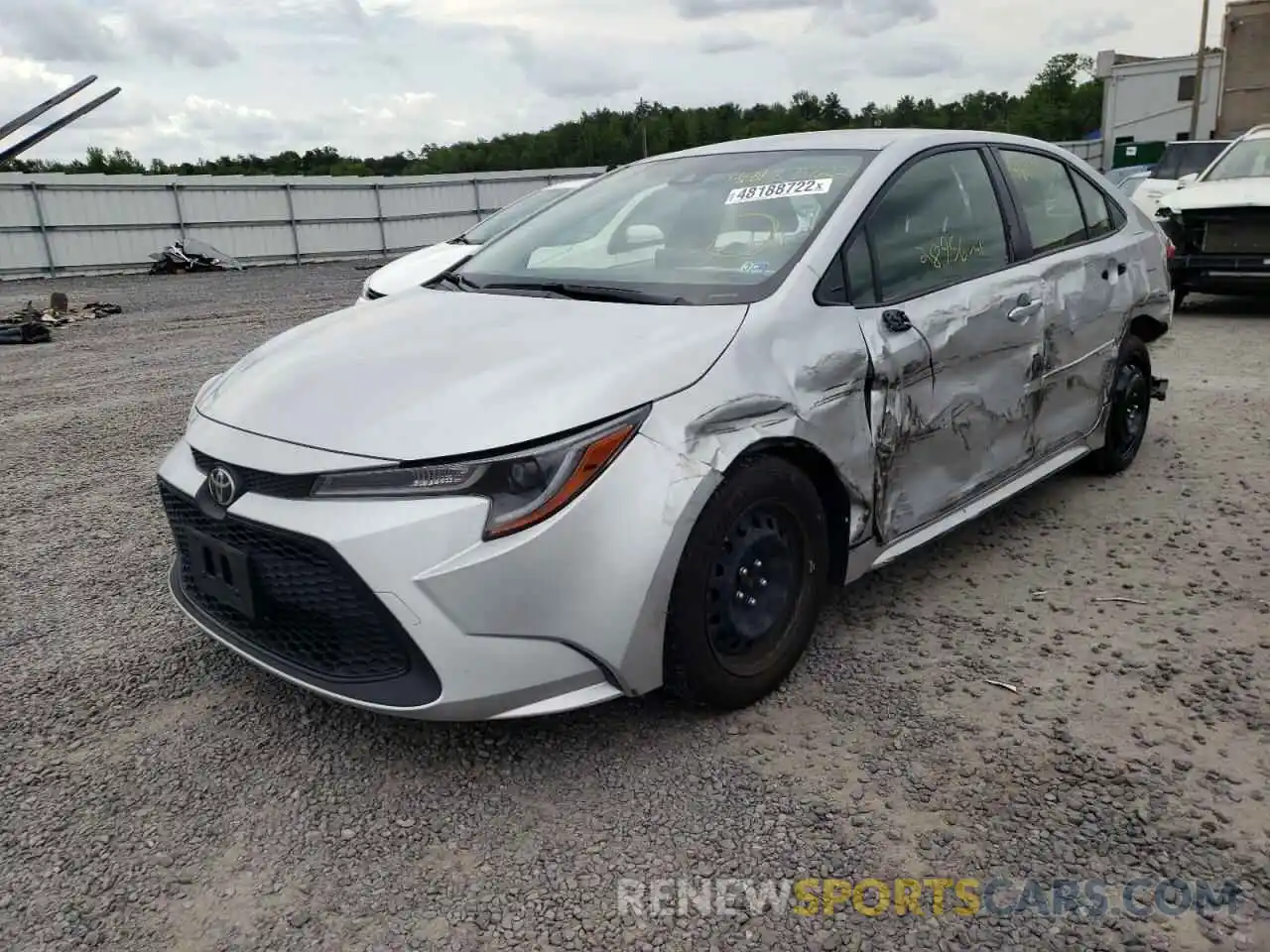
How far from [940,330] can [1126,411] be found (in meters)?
1.90

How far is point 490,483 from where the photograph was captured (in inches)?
89.3

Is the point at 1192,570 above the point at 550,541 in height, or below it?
below

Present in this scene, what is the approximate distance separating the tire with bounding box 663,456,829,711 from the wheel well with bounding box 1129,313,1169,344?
98.7 inches

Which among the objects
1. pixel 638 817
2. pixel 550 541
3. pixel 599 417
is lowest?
pixel 638 817

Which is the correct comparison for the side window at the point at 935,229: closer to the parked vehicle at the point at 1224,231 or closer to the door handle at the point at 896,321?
the door handle at the point at 896,321

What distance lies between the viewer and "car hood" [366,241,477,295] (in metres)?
6.86

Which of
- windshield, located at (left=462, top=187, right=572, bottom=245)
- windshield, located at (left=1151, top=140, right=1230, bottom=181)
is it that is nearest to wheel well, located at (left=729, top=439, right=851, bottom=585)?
windshield, located at (left=462, top=187, right=572, bottom=245)

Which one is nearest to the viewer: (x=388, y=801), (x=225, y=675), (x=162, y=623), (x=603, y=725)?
(x=388, y=801)

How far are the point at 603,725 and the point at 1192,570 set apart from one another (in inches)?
93.5

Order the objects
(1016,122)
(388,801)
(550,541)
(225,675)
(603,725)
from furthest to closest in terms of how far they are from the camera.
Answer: (1016,122) < (225,675) < (603,725) < (388,801) < (550,541)

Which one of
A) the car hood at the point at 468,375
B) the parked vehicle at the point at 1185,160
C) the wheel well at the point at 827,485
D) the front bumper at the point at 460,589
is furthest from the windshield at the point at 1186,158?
the front bumper at the point at 460,589

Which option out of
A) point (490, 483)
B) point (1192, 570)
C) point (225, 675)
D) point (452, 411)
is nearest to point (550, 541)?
point (490, 483)

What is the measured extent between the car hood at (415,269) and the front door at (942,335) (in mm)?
3858

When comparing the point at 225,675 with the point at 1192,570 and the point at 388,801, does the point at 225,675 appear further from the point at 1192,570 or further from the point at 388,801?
the point at 1192,570
